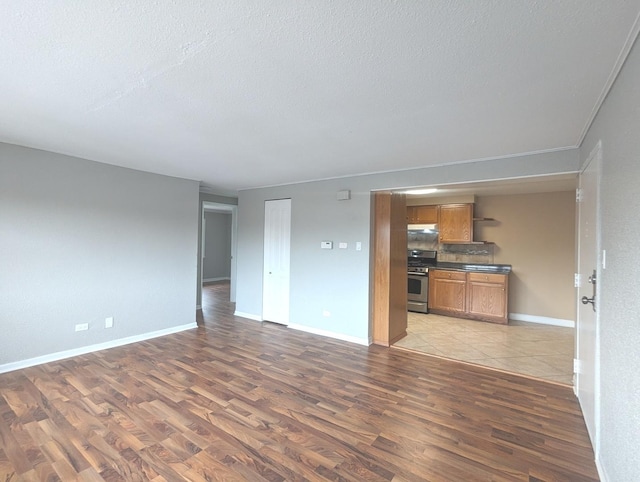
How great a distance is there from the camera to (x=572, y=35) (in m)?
1.39

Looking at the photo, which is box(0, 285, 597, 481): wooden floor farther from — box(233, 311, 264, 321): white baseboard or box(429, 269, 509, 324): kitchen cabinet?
box(429, 269, 509, 324): kitchen cabinet

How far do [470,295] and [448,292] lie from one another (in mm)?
394

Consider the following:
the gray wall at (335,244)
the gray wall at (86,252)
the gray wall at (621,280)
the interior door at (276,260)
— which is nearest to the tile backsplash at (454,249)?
the gray wall at (335,244)

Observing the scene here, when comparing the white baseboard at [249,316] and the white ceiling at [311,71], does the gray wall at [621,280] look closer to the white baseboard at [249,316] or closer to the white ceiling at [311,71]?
the white ceiling at [311,71]

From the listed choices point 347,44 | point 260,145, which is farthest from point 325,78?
point 260,145

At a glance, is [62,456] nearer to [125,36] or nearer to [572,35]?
[125,36]

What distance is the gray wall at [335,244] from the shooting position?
4172mm

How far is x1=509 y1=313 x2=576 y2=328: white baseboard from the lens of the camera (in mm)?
5453

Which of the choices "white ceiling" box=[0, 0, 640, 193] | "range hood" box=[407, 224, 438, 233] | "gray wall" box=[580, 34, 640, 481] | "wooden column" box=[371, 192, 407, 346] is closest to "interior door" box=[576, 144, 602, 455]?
"gray wall" box=[580, 34, 640, 481]

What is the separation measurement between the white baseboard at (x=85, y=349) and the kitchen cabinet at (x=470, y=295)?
4.62 meters

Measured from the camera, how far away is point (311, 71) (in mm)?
1735

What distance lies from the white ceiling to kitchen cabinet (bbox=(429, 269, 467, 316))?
3.42 meters

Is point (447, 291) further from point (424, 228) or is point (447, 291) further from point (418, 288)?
point (424, 228)

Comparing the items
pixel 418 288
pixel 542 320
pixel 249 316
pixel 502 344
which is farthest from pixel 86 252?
pixel 542 320
